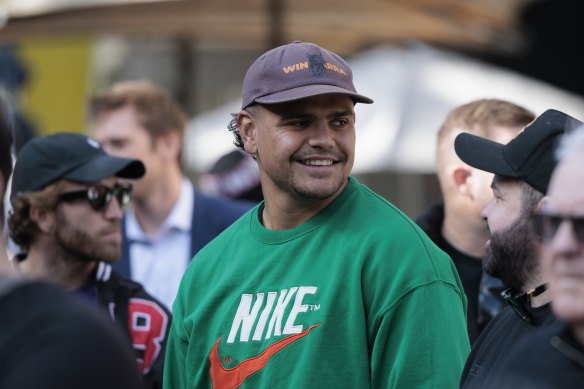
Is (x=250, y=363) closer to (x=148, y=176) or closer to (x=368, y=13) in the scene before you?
(x=148, y=176)

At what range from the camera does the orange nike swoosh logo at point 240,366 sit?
323 cm

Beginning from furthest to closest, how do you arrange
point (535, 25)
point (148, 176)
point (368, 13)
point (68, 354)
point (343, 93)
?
point (535, 25)
point (368, 13)
point (148, 176)
point (343, 93)
point (68, 354)

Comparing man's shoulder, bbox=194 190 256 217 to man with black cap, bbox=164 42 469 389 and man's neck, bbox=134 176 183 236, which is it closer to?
man's neck, bbox=134 176 183 236

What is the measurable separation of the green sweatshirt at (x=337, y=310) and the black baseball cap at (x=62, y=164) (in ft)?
4.32

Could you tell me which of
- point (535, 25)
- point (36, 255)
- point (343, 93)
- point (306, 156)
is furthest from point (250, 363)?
point (535, 25)

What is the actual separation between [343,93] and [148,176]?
9.83 ft

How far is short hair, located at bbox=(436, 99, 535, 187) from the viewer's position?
472cm

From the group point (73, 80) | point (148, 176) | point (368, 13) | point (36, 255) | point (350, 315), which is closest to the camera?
point (350, 315)

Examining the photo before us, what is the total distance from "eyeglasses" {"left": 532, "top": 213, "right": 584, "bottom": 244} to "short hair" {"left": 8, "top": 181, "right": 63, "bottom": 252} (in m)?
2.72

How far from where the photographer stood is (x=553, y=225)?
2.27 meters

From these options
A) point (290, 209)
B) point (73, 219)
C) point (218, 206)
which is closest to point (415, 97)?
point (218, 206)

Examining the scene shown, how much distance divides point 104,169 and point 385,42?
244 inches

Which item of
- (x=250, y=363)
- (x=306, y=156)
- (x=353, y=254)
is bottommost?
(x=250, y=363)

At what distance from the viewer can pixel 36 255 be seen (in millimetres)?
4629
